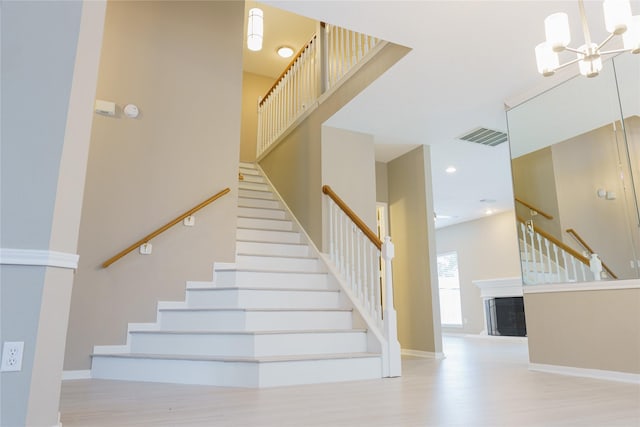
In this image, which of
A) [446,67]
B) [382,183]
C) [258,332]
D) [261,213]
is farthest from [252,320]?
[382,183]

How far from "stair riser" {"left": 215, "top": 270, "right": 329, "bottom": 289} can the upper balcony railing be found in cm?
217

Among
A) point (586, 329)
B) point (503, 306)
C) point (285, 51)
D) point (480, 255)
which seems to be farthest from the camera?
point (480, 255)

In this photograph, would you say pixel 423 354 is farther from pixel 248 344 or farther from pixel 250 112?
pixel 250 112

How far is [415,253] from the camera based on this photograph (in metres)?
5.67

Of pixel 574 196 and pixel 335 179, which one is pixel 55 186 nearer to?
pixel 335 179

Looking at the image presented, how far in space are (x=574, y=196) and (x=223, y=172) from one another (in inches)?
133

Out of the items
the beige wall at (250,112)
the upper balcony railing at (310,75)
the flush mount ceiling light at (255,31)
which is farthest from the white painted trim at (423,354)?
the beige wall at (250,112)

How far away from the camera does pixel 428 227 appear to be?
5543 mm

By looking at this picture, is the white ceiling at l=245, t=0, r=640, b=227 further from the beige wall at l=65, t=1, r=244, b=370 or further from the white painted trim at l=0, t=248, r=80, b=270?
the white painted trim at l=0, t=248, r=80, b=270

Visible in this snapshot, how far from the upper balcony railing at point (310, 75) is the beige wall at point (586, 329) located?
290 cm

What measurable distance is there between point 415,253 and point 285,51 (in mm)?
4299

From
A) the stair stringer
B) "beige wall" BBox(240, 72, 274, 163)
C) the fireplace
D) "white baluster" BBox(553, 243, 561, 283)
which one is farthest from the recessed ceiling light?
the fireplace

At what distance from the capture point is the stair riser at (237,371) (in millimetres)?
3025

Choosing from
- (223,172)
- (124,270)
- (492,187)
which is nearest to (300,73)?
(223,172)
